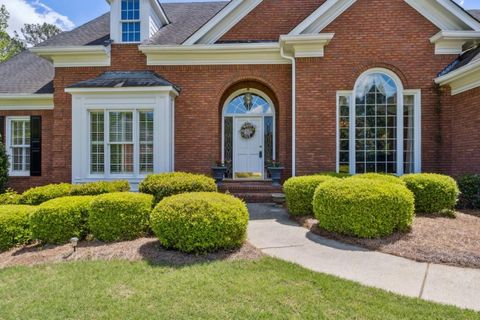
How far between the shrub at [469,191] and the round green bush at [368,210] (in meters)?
3.35

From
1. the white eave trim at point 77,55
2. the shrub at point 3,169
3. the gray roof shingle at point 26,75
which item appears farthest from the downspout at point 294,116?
the shrub at point 3,169

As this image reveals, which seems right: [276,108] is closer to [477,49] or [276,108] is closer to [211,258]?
[477,49]

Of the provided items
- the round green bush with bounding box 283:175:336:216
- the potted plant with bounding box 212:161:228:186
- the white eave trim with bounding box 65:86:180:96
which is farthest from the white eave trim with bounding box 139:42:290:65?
the round green bush with bounding box 283:175:336:216

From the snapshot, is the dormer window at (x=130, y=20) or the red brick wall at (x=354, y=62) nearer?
the red brick wall at (x=354, y=62)

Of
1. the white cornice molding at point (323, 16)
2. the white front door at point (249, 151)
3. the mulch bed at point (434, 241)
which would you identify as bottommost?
the mulch bed at point (434, 241)

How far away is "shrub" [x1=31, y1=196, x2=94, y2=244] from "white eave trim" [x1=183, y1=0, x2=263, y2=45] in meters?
6.76

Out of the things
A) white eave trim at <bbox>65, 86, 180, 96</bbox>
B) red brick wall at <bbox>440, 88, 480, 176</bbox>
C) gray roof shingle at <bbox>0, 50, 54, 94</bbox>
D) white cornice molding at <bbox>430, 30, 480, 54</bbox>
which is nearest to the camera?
red brick wall at <bbox>440, 88, 480, 176</bbox>

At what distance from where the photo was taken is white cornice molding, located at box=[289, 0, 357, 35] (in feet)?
31.5

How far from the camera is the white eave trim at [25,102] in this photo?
11.5 metres

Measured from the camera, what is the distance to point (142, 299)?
11.7 ft

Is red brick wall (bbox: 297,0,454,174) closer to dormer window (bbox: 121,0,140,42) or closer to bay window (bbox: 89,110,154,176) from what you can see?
bay window (bbox: 89,110,154,176)

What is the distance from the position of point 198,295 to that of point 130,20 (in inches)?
408

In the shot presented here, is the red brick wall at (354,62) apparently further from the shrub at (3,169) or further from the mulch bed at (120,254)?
the shrub at (3,169)

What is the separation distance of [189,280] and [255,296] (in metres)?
0.90
